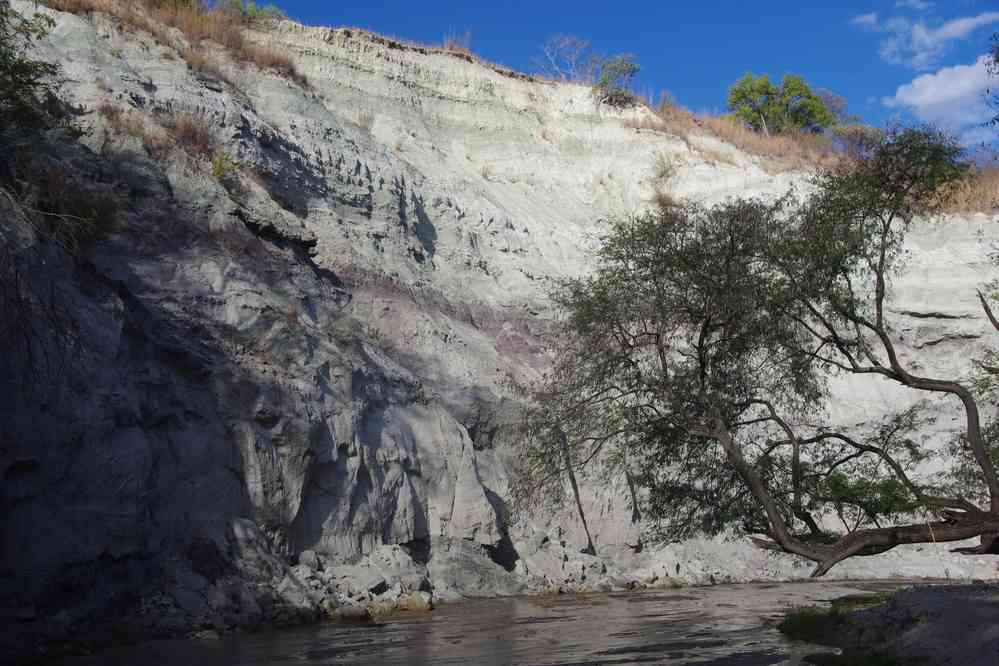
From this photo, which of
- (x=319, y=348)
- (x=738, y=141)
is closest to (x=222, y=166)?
(x=319, y=348)

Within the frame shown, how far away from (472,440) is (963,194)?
76.7 ft

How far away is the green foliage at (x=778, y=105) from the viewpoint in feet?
162

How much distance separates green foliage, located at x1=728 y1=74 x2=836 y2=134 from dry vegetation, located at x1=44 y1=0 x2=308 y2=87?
27669mm

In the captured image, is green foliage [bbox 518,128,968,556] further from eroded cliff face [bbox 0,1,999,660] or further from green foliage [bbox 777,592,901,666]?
eroded cliff face [bbox 0,1,999,660]

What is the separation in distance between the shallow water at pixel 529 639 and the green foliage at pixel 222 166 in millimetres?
12633

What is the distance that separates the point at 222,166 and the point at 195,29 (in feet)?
33.7

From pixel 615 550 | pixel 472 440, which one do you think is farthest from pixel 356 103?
pixel 615 550

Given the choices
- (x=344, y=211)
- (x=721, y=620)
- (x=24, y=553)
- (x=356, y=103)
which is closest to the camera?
(x=24, y=553)

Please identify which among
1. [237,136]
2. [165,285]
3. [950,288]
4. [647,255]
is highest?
[237,136]

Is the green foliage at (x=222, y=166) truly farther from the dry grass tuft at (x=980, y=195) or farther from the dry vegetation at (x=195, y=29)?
the dry grass tuft at (x=980, y=195)

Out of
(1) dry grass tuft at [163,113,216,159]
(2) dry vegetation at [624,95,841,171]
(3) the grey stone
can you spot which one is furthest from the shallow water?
(2) dry vegetation at [624,95,841,171]

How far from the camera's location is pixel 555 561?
2059 centimetres

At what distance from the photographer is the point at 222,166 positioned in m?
23.0

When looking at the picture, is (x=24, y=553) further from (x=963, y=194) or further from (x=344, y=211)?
(x=963, y=194)
